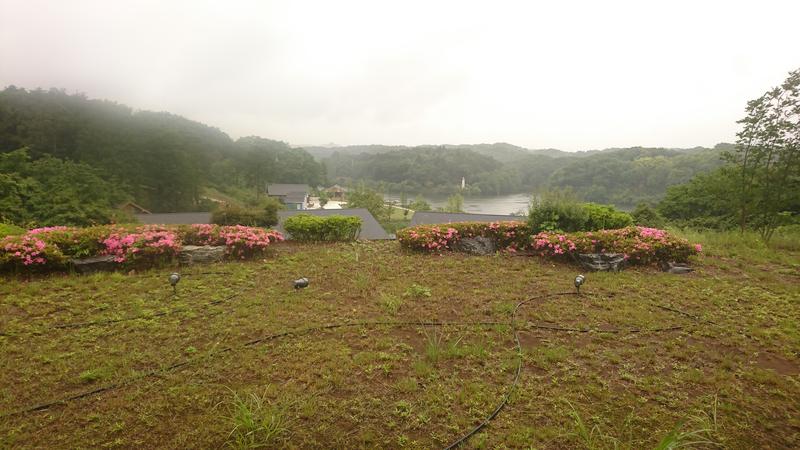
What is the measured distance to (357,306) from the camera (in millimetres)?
4812

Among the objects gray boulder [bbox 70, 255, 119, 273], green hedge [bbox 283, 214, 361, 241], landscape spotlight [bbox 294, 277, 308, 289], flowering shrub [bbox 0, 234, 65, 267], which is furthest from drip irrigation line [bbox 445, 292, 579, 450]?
flowering shrub [bbox 0, 234, 65, 267]

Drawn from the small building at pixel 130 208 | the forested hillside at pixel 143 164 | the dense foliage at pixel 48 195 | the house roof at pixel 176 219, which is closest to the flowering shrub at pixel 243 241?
the dense foliage at pixel 48 195

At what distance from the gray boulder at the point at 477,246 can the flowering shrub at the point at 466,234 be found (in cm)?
8

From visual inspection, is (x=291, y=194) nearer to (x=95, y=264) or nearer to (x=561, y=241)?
(x=95, y=264)

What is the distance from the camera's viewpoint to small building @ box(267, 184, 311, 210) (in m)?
48.3

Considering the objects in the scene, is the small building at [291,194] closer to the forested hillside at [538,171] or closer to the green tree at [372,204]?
the green tree at [372,204]

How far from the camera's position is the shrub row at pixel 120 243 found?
5.45m

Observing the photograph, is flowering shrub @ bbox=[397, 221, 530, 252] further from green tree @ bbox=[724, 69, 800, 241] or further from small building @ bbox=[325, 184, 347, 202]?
small building @ bbox=[325, 184, 347, 202]

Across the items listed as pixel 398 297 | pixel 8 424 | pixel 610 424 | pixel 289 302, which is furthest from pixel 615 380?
pixel 8 424

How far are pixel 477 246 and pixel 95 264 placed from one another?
23.1ft

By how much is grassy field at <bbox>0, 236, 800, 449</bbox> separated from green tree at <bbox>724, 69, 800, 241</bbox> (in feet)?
12.8

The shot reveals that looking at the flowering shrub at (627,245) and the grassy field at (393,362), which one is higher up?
the flowering shrub at (627,245)

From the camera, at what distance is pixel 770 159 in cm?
821

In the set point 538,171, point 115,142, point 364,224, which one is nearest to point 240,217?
point 364,224
